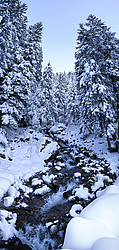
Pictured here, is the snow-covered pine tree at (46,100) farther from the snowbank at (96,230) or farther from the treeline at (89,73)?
the snowbank at (96,230)

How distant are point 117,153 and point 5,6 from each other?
17045 millimetres

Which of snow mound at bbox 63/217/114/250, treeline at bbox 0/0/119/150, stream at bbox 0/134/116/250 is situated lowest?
stream at bbox 0/134/116/250

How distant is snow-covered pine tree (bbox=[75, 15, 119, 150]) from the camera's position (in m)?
12.9

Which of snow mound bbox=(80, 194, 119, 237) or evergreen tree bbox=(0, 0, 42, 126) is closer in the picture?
snow mound bbox=(80, 194, 119, 237)

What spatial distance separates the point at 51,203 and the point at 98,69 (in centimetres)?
1260

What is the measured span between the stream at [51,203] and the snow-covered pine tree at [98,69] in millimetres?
4491

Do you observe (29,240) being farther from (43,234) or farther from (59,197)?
(59,197)

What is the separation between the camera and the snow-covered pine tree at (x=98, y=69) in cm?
1292

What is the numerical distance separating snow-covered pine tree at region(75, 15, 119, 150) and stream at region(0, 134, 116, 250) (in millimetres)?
4491

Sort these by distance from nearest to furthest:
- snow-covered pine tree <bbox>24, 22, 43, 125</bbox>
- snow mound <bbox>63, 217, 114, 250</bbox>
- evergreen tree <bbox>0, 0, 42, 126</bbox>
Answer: snow mound <bbox>63, 217, 114, 250</bbox>, evergreen tree <bbox>0, 0, 42, 126</bbox>, snow-covered pine tree <bbox>24, 22, 43, 125</bbox>

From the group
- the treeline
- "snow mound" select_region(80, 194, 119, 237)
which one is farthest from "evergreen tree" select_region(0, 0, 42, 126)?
"snow mound" select_region(80, 194, 119, 237)

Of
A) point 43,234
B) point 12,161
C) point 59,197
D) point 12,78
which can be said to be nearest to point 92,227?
point 43,234

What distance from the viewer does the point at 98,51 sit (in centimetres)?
1423

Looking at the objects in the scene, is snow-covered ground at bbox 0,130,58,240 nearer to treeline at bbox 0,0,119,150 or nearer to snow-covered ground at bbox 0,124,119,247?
snow-covered ground at bbox 0,124,119,247
